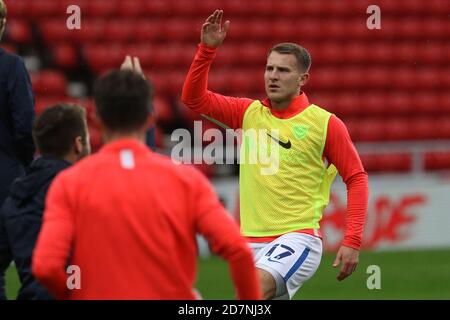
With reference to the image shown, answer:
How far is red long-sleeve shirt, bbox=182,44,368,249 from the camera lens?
5352mm

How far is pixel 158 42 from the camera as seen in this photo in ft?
55.1

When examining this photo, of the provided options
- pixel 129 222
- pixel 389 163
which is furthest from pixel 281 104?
pixel 389 163

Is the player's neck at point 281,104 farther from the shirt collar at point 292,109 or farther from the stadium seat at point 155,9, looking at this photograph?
the stadium seat at point 155,9

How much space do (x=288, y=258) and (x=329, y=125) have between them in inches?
29.1

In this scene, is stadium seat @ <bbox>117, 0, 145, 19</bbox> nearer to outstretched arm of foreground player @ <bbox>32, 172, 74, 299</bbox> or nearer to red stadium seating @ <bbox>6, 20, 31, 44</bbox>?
red stadium seating @ <bbox>6, 20, 31, 44</bbox>

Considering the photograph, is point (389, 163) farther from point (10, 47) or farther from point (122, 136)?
point (122, 136)

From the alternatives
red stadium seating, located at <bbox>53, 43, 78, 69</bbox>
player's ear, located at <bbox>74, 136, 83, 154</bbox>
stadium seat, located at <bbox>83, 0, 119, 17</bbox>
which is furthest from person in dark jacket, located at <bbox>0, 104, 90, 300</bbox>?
stadium seat, located at <bbox>83, 0, 119, 17</bbox>

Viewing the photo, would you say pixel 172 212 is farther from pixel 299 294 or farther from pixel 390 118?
pixel 390 118

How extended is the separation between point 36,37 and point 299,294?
8.07m

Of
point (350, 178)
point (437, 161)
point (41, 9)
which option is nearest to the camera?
point (350, 178)

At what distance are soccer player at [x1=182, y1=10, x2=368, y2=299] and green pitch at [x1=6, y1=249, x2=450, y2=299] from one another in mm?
3452

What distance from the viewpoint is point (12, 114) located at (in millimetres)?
5355

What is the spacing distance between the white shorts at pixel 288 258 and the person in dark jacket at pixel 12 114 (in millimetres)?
1289

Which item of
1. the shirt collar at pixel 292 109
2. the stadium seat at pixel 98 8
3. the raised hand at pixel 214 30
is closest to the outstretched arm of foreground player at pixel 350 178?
the shirt collar at pixel 292 109
